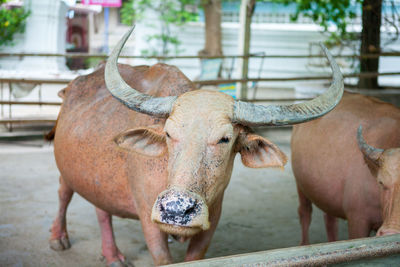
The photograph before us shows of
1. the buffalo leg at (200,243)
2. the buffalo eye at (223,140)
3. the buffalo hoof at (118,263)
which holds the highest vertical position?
the buffalo eye at (223,140)

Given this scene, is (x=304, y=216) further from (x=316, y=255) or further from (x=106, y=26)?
(x=106, y=26)

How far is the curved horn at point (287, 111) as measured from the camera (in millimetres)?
2531

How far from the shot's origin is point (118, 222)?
16.2 ft

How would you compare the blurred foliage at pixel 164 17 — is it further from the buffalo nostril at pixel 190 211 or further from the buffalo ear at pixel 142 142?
the buffalo nostril at pixel 190 211

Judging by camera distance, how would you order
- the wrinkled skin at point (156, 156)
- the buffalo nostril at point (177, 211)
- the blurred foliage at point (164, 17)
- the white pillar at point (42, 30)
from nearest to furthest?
the buffalo nostril at point (177, 211) < the wrinkled skin at point (156, 156) < the white pillar at point (42, 30) < the blurred foliage at point (164, 17)

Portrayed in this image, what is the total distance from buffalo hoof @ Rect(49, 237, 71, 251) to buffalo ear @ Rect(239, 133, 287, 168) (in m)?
2.20

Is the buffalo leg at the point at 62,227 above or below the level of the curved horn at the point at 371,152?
below

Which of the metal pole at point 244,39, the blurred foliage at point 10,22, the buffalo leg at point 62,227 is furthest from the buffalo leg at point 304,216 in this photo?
the blurred foliage at point 10,22

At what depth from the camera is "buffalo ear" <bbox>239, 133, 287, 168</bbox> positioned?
270 cm

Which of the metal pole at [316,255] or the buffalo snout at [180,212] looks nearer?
the metal pole at [316,255]

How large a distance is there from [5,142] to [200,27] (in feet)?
28.3

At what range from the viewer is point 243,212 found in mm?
5230

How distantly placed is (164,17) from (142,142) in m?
11.5

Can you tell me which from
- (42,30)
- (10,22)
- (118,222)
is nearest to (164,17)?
(42,30)
